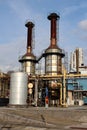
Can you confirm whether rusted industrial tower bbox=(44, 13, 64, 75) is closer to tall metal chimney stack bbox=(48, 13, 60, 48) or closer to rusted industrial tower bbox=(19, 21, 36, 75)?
tall metal chimney stack bbox=(48, 13, 60, 48)

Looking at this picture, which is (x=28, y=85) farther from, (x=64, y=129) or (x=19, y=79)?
(x=64, y=129)

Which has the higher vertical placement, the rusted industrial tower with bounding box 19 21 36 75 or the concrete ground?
the rusted industrial tower with bounding box 19 21 36 75

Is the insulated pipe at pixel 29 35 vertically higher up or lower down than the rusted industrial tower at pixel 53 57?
higher up

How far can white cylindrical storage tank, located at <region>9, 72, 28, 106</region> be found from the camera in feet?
148

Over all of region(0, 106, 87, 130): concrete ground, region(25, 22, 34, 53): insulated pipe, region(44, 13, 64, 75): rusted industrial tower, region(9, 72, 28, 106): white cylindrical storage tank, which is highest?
region(25, 22, 34, 53): insulated pipe

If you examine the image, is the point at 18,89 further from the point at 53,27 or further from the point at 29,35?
the point at 29,35

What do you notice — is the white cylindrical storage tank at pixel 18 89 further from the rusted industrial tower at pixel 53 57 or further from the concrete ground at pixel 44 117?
the rusted industrial tower at pixel 53 57

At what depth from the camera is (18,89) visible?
45.4 metres

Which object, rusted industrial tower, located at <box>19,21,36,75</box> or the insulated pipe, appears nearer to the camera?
rusted industrial tower, located at <box>19,21,36,75</box>

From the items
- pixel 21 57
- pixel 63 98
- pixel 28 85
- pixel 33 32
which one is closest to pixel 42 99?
pixel 63 98

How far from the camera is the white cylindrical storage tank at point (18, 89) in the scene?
148 ft

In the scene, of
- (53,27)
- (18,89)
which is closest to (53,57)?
(53,27)

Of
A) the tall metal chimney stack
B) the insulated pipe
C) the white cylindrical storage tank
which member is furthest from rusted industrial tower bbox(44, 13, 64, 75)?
the white cylindrical storage tank

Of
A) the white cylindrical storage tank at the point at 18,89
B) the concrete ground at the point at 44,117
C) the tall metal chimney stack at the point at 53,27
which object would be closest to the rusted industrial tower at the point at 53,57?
the tall metal chimney stack at the point at 53,27
